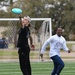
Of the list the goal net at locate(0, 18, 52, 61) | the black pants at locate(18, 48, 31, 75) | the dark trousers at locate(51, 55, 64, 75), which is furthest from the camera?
the goal net at locate(0, 18, 52, 61)

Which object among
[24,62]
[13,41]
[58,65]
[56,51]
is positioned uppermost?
[24,62]

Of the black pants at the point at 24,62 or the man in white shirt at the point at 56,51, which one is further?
the man in white shirt at the point at 56,51

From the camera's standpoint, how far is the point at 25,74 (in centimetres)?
946

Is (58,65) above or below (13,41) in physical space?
above

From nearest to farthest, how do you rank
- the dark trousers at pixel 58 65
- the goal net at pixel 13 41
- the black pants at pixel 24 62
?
the black pants at pixel 24 62 → the dark trousers at pixel 58 65 → the goal net at pixel 13 41

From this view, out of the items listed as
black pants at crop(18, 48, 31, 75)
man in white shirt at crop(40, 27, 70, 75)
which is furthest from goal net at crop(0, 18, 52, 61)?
black pants at crop(18, 48, 31, 75)

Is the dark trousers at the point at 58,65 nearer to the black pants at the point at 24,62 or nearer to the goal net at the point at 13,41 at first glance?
the black pants at the point at 24,62

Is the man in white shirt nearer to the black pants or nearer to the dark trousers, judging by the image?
the dark trousers

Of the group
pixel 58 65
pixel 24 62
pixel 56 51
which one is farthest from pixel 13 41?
pixel 24 62

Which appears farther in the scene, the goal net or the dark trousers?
the goal net

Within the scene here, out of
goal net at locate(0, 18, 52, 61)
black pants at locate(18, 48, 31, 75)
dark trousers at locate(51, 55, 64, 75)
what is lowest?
goal net at locate(0, 18, 52, 61)

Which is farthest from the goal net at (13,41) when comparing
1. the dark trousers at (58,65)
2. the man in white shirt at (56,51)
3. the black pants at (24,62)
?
the black pants at (24,62)

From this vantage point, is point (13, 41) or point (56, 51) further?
point (13, 41)

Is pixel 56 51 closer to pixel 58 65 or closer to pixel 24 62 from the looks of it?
pixel 58 65
